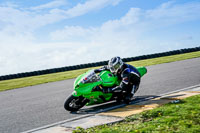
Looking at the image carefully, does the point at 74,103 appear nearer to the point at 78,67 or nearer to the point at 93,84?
the point at 93,84

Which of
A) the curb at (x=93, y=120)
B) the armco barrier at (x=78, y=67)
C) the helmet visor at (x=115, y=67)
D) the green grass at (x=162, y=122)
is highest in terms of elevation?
the armco barrier at (x=78, y=67)

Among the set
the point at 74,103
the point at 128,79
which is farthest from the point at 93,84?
the point at 128,79

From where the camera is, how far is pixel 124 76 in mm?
7168

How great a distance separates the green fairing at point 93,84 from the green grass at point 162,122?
1.76 m

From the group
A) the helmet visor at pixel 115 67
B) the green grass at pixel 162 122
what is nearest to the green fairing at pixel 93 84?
the helmet visor at pixel 115 67

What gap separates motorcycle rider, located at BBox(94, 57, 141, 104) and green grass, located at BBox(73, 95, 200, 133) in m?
1.71

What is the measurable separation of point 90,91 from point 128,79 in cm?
115

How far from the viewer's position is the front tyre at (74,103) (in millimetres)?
6891

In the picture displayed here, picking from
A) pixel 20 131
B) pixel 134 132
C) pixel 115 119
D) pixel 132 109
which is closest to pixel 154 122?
pixel 134 132

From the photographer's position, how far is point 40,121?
20.6ft

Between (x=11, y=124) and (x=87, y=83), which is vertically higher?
(x=87, y=83)

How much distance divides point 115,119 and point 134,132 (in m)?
1.24

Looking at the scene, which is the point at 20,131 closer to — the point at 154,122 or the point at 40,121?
the point at 40,121

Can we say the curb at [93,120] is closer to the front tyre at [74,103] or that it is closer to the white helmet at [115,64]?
the front tyre at [74,103]
